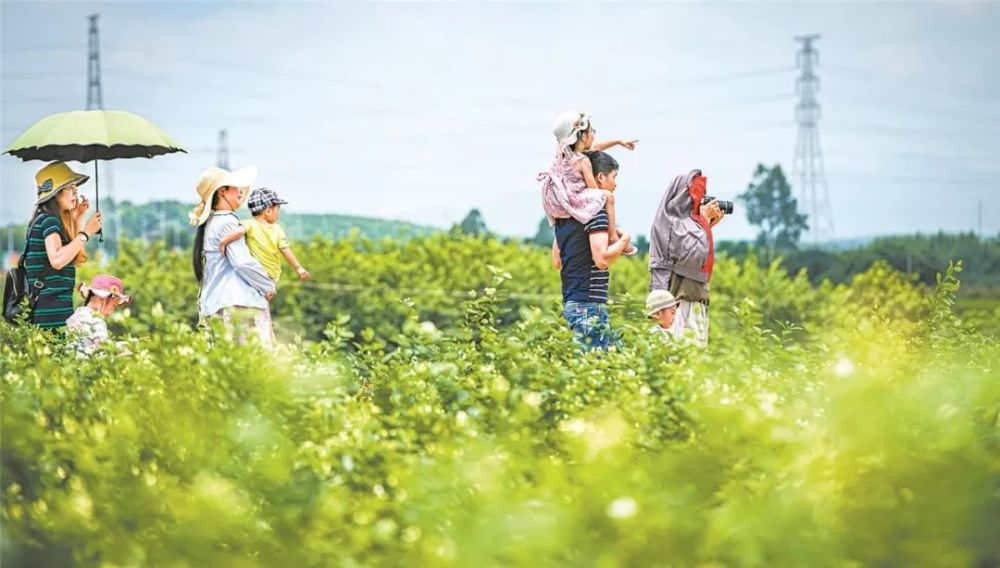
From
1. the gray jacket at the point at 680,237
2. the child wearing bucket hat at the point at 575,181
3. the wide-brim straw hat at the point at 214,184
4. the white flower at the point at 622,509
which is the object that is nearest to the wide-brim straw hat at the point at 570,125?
the child wearing bucket hat at the point at 575,181

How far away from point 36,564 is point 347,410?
3.77ft

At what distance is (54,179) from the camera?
27.1 ft

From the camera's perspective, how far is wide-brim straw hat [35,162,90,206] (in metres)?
8.20

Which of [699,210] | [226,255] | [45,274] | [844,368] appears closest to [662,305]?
[699,210]

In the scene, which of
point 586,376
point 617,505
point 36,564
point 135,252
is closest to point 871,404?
point 617,505

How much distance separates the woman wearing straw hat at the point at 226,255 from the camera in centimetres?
866

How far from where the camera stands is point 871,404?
3.62 m

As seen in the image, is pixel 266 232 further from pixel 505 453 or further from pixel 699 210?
pixel 505 453

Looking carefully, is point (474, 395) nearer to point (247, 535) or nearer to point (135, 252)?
point (247, 535)

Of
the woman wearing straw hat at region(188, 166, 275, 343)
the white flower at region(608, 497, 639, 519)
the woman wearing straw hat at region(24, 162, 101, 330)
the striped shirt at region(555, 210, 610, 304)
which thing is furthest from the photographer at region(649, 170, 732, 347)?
the white flower at region(608, 497, 639, 519)

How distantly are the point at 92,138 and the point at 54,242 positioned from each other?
5.93 ft

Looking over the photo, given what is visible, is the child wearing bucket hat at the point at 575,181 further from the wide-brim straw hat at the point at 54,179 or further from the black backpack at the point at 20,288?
the black backpack at the point at 20,288

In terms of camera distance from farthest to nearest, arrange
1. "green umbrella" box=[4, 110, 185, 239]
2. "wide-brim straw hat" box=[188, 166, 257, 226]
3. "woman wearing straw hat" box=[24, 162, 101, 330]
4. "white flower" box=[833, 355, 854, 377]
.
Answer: "green umbrella" box=[4, 110, 185, 239], "wide-brim straw hat" box=[188, 166, 257, 226], "woman wearing straw hat" box=[24, 162, 101, 330], "white flower" box=[833, 355, 854, 377]

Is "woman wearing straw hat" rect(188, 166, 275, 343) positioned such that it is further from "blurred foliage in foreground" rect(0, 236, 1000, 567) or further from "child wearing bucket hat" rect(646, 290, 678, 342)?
"blurred foliage in foreground" rect(0, 236, 1000, 567)
